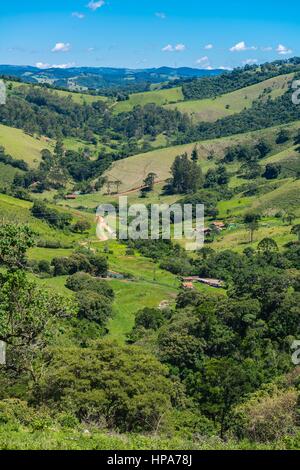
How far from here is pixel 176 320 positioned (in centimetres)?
4631

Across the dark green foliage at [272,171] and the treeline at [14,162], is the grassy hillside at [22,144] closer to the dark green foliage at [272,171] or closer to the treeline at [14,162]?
the treeline at [14,162]

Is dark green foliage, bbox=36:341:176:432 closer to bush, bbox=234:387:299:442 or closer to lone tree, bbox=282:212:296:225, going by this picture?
bush, bbox=234:387:299:442

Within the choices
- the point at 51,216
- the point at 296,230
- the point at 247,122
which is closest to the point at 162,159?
the point at 247,122

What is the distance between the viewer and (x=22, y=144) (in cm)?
16488

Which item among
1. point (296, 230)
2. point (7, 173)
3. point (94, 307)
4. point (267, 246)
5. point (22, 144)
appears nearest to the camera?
point (94, 307)

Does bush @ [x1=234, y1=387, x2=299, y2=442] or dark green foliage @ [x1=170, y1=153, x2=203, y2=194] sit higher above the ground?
dark green foliage @ [x1=170, y1=153, x2=203, y2=194]

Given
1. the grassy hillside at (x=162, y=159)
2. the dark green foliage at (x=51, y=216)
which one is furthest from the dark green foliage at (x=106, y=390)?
the grassy hillside at (x=162, y=159)

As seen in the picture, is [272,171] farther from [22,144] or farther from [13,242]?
[13,242]

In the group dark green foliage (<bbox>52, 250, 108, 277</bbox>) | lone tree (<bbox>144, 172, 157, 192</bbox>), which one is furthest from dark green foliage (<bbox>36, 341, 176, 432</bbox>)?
lone tree (<bbox>144, 172, 157, 192</bbox>)

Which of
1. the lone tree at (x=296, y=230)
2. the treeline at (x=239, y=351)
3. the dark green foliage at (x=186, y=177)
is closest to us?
the treeline at (x=239, y=351)

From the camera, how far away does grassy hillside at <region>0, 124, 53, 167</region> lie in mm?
156750

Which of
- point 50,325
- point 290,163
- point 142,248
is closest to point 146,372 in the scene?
point 50,325

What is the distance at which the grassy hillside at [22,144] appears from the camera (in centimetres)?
15675

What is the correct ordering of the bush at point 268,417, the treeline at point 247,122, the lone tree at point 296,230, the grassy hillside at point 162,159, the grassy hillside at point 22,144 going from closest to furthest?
the bush at point 268,417 < the lone tree at point 296,230 < the grassy hillside at point 162,159 < the grassy hillside at point 22,144 < the treeline at point 247,122
